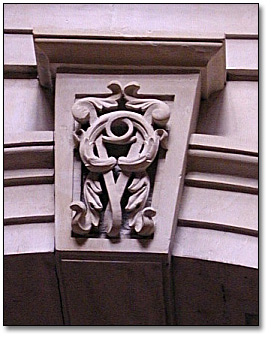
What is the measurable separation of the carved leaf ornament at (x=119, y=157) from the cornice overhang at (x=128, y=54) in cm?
7

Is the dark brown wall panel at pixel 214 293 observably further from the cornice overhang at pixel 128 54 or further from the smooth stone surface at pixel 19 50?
the smooth stone surface at pixel 19 50

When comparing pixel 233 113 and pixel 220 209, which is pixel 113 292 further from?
pixel 233 113

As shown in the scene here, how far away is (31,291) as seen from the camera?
1.82 meters

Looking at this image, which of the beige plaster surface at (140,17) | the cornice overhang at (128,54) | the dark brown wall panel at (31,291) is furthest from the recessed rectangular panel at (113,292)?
the beige plaster surface at (140,17)

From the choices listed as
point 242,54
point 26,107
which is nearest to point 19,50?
point 26,107

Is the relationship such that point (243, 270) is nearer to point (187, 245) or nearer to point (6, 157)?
point (187, 245)

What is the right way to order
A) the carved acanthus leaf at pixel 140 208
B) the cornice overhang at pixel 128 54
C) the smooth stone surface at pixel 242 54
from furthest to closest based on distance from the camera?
the smooth stone surface at pixel 242 54 < the cornice overhang at pixel 128 54 < the carved acanthus leaf at pixel 140 208

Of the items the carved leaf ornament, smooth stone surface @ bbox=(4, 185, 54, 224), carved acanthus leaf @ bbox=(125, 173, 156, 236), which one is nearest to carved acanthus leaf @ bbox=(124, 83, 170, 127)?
the carved leaf ornament

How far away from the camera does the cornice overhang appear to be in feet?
6.15

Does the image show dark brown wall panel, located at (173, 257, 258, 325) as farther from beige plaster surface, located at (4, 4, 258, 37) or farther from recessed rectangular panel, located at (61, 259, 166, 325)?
beige plaster surface, located at (4, 4, 258, 37)

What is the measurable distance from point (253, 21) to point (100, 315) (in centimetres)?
73

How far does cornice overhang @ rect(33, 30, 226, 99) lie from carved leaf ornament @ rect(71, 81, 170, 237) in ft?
0.23

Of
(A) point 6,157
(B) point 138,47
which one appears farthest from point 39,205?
(B) point 138,47

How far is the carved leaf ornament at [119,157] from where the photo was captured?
1741mm
